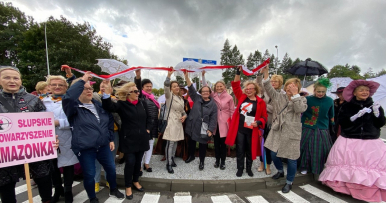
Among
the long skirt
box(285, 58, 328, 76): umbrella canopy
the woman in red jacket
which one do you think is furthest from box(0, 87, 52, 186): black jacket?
box(285, 58, 328, 76): umbrella canopy

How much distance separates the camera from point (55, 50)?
62.6 ft

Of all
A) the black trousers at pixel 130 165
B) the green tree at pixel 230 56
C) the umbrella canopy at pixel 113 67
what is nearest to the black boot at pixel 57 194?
the black trousers at pixel 130 165

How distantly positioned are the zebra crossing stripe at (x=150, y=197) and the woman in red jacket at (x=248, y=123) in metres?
1.75

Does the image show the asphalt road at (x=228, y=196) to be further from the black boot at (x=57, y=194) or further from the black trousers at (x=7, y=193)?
the black trousers at (x=7, y=193)

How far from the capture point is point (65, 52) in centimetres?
1880

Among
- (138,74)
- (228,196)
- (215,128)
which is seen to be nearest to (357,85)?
(215,128)

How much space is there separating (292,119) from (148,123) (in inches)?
112

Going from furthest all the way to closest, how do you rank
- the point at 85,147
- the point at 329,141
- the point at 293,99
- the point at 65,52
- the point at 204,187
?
the point at 65,52 < the point at 329,141 < the point at 204,187 < the point at 293,99 < the point at 85,147

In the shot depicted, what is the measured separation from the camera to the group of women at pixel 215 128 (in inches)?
102

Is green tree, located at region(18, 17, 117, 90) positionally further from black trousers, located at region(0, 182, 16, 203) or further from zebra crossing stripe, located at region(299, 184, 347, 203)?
zebra crossing stripe, located at region(299, 184, 347, 203)

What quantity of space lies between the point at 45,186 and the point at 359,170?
5.26m

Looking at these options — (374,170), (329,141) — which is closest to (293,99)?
(329,141)

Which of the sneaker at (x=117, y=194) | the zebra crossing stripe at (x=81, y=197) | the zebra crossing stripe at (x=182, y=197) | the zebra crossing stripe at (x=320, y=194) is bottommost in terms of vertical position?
the zebra crossing stripe at (x=320, y=194)

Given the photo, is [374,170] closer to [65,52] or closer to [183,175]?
[183,175]
